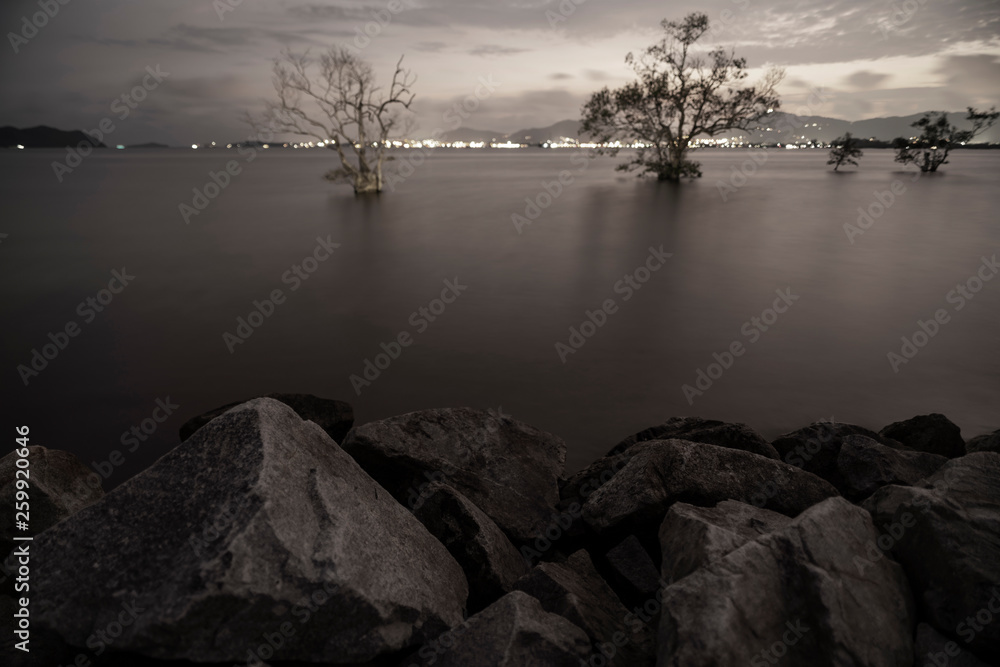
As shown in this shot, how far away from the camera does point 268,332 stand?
8.75 meters

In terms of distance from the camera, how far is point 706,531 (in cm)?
294

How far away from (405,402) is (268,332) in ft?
11.0

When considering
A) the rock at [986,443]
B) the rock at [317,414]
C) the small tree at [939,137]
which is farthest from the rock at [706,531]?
the small tree at [939,137]

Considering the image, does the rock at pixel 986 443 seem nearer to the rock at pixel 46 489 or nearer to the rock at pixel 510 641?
the rock at pixel 510 641

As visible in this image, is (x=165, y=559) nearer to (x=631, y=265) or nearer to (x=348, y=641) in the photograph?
(x=348, y=641)

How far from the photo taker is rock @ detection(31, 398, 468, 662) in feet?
7.89

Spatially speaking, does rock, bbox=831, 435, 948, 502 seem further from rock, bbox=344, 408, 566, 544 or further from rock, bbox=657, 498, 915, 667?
rock, bbox=344, 408, 566, 544

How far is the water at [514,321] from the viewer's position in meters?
6.55

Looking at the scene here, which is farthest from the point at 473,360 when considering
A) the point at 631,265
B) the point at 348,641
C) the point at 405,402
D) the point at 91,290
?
the point at 91,290

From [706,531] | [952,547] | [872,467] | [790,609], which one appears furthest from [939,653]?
[872,467]

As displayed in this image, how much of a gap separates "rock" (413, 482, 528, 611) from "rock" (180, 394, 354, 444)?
5.94 ft

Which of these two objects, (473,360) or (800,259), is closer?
(473,360)

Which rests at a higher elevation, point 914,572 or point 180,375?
point 914,572

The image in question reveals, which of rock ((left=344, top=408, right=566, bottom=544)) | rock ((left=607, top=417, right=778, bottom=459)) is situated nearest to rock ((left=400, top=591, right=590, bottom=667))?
rock ((left=344, top=408, right=566, bottom=544))
